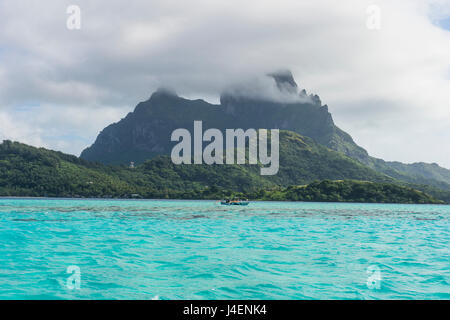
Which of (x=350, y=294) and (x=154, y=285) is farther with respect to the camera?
(x=154, y=285)

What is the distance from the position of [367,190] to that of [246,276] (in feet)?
589

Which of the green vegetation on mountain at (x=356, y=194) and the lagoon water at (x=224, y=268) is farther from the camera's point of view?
the green vegetation on mountain at (x=356, y=194)

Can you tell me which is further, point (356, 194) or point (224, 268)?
point (356, 194)

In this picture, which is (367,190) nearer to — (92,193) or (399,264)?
(92,193)

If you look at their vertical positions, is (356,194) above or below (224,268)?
below

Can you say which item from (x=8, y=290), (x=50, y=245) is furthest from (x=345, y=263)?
(x=50, y=245)

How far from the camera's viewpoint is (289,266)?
63.1ft

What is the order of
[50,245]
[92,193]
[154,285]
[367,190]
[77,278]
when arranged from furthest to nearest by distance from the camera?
[92,193] → [367,190] → [50,245] → [77,278] → [154,285]

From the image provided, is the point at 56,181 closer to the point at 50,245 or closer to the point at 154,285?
the point at 50,245

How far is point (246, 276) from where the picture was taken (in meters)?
16.8

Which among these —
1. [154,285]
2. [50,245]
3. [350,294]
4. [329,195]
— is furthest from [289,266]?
[329,195]

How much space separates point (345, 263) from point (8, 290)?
1525 cm

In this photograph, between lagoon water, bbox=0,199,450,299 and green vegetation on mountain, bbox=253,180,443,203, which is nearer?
lagoon water, bbox=0,199,450,299
